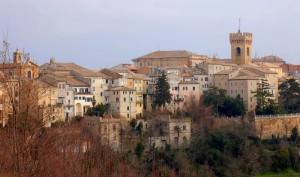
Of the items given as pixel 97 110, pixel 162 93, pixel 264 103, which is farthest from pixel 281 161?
pixel 97 110

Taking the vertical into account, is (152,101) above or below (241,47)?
below

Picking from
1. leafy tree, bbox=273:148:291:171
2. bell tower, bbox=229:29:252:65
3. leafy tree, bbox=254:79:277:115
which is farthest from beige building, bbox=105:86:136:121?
bell tower, bbox=229:29:252:65

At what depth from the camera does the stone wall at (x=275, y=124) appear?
46.1 m

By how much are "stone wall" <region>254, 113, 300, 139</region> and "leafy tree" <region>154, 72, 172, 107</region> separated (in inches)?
277

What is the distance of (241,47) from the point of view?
207 ft

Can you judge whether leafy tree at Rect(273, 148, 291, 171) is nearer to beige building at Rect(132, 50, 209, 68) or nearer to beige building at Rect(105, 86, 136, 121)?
beige building at Rect(105, 86, 136, 121)

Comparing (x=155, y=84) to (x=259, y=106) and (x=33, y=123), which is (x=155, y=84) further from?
(x=33, y=123)

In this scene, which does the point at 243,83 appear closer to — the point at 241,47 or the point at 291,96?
the point at 291,96

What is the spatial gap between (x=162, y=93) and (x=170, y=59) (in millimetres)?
15563

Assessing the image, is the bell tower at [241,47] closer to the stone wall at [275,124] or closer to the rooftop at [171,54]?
the rooftop at [171,54]

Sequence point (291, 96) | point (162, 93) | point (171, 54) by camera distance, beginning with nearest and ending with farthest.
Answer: point (162, 93) → point (291, 96) → point (171, 54)

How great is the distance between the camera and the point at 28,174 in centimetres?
1412

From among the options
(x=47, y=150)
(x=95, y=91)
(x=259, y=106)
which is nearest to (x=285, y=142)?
(x=259, y=106)

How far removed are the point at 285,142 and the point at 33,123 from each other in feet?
106
